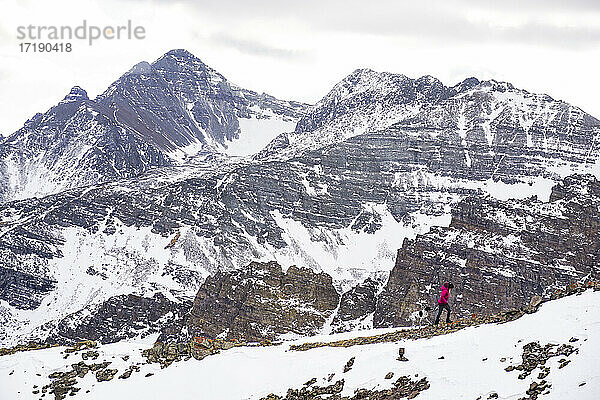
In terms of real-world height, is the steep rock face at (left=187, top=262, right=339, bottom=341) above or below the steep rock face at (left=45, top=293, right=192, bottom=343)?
above

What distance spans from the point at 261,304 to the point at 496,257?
5043 cm

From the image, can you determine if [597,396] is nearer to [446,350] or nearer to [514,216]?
[446,350]

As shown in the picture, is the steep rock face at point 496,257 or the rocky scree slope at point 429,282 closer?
the steep rock face at point 496,257

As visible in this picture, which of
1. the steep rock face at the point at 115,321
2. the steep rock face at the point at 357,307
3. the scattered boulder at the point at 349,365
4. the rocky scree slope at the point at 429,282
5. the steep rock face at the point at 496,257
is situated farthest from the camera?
the steep rock face at the point at 115,321

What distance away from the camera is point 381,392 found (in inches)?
1377

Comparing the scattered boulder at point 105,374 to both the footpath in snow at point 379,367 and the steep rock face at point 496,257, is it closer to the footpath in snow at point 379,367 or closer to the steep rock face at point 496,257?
the footpath in snow at point 379,367

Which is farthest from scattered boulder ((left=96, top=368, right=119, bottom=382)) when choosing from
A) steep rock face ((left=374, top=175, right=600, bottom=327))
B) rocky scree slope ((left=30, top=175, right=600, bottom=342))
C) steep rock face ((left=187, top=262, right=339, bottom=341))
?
steep rock face ((left=374, top=175, right=600, bottom=327))

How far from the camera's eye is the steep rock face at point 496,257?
15400 cm

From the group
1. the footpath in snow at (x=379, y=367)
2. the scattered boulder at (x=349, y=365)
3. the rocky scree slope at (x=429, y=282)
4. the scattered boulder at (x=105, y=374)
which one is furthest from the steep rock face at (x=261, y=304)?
the scattered boulder at (x=349, y=365)

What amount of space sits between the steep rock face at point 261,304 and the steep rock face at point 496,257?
48.4ft

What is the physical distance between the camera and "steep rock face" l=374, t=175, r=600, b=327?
154000 mm

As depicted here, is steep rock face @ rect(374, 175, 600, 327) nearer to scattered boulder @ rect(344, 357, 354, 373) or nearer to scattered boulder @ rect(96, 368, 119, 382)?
scattered boulder @ rect(96, 368, 119, 382)

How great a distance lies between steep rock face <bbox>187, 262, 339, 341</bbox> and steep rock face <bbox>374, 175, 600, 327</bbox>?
1474 centimetres

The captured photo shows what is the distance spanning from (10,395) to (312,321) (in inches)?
4779
